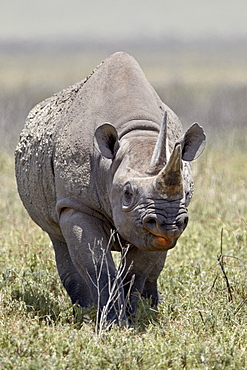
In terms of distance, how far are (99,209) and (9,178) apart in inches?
296

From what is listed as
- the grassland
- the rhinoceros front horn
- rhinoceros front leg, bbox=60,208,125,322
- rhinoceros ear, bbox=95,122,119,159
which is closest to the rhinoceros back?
rhinoceros front leg, bbox=60,208,125,322

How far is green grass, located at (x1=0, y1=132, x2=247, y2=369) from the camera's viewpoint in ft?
19.4

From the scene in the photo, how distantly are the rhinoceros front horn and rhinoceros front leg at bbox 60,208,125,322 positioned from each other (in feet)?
2.97

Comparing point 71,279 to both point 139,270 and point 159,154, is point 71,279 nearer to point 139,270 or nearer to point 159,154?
point 139,270

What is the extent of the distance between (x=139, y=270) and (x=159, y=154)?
1.44 m

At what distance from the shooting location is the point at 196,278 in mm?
8680

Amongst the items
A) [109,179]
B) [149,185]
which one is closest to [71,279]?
[109,179]

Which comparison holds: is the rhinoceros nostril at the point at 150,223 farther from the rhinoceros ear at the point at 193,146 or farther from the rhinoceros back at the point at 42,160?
the rhinoceros back at the point at 42,160

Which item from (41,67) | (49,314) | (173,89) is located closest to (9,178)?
(49,314)

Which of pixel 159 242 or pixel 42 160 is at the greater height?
pixel 42 160

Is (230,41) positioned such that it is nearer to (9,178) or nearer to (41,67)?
(41,67)

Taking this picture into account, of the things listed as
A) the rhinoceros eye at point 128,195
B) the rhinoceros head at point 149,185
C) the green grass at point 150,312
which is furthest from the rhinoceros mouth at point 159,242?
the green grass at point 150,312

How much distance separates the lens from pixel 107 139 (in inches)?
272

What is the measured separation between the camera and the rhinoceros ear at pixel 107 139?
684 centimetres
